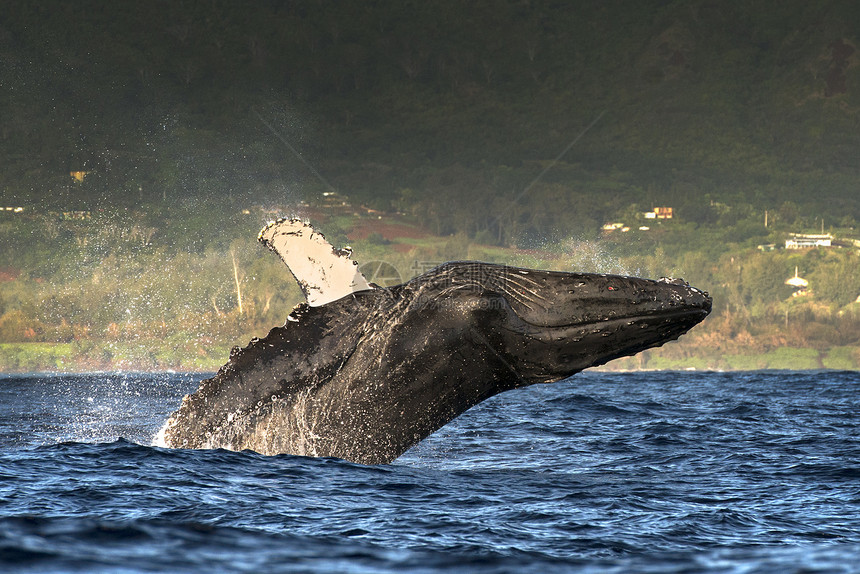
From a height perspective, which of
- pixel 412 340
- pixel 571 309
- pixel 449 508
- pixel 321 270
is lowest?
pixel 449 508

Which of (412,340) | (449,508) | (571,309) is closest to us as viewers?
(449,508)

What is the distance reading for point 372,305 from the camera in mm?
8406

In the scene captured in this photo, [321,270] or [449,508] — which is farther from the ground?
[321,270]

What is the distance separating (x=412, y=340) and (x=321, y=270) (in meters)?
1.10

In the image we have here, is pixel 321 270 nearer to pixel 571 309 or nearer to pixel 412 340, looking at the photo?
pixel 412 340

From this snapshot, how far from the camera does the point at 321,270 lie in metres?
8.40

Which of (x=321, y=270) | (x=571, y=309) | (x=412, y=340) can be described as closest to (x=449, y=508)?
(x=412, y=340)

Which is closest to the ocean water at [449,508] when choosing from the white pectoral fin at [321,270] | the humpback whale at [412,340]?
the humpback whale at [412,340]

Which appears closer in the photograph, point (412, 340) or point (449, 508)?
point (449, 508)

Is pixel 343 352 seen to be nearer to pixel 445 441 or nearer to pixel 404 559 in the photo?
pixel 404 559

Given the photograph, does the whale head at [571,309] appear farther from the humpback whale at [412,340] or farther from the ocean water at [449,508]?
the ocean water at [449,508]

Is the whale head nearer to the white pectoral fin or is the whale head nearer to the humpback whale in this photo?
the humpback whale

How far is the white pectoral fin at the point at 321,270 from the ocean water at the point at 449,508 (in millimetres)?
1760

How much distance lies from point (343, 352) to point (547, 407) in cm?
1453
